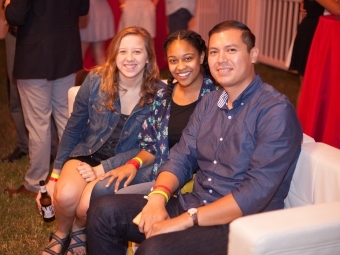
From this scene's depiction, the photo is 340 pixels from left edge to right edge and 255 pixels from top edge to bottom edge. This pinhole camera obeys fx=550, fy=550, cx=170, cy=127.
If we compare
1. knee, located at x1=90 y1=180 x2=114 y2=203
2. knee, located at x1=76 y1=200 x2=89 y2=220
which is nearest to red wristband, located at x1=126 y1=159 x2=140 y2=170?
knee, located at x1=90 y1=180 x2=114 y2=203

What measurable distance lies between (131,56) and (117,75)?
13 centimetres

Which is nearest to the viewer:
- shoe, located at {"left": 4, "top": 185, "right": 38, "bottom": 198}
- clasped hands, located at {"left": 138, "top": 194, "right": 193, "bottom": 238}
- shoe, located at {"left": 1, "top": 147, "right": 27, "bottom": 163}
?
clasped hands, located at {"left": 138, "top": 194, "right": 193, "bottom": 238}

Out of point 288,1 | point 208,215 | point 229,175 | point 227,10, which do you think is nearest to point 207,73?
point 229,175

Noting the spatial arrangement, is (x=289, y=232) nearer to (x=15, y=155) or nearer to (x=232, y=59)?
(x=232, y=59)

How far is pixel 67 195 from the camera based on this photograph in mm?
2459

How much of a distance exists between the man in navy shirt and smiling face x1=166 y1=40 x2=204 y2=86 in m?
0.25

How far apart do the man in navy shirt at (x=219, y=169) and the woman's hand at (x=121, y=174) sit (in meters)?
0.21

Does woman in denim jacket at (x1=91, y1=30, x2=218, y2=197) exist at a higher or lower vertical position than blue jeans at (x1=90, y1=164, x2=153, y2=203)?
higher

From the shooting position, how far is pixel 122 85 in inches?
104

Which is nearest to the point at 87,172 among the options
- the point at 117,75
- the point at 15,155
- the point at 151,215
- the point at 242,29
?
the point at 117,75

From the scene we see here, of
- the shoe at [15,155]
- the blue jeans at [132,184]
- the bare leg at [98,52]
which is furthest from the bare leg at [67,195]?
the bare leg at [98,52]

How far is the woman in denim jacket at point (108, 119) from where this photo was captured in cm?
255

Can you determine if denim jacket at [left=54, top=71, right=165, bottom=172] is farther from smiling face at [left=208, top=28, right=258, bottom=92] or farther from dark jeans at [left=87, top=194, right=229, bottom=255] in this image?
smiling face at [left=208, top=28, right=258, bottom=92]

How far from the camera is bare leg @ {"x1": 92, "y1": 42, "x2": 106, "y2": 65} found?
16.5 ft
